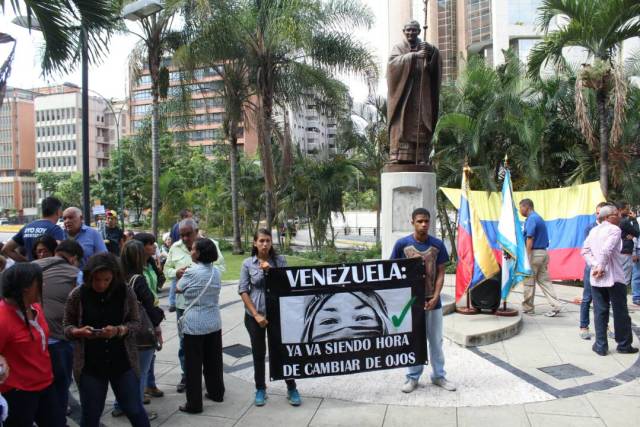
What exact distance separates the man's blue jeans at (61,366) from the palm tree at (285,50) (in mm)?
12974

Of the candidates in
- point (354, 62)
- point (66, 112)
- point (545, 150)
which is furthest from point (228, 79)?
point (66, 112)

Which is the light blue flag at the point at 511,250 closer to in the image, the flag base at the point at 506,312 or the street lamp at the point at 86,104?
the flag base at the point at 506,312

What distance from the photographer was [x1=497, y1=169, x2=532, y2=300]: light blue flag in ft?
24.3

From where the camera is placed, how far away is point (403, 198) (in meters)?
7.80

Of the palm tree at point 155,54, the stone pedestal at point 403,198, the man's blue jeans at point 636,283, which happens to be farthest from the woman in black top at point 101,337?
the palm tree at point 155,54

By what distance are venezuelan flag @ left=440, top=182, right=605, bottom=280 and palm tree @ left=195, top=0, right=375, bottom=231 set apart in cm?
788

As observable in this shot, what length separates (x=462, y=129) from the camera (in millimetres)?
13711

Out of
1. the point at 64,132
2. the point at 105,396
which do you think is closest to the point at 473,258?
the point at 105,396

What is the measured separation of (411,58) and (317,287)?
4507mm

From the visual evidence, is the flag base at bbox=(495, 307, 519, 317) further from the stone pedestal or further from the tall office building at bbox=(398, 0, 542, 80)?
the tall office building at bbox=(398, 0, 542, 80)

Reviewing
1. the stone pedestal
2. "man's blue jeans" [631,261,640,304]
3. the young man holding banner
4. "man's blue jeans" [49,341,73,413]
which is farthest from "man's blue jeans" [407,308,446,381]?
"man's blue jeans" [631,261,640,304]

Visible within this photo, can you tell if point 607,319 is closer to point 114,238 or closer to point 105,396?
point 105,396

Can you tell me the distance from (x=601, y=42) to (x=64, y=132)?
94.1 m

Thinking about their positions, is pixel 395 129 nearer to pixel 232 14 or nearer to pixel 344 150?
pixel 232 14
